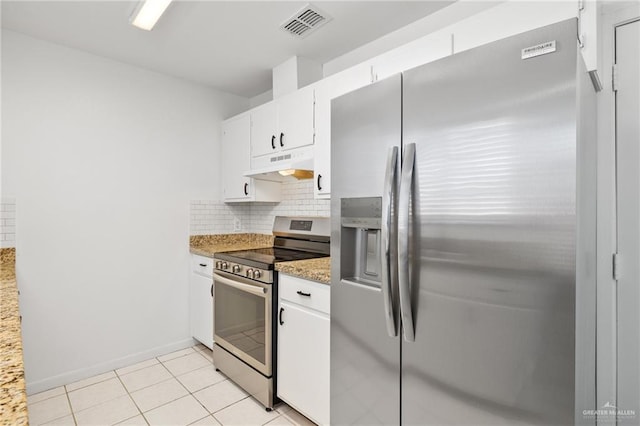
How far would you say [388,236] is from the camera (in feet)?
4.25

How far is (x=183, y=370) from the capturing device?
271 cm

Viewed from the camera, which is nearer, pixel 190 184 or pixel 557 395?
pixel 557 395

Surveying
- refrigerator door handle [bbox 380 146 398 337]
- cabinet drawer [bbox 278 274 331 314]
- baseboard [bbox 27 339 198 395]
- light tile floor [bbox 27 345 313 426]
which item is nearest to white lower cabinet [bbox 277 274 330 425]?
cabinet drawer [bbox 278 274 331 314]

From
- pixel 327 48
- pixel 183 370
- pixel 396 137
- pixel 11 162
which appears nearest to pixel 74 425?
pixel 183 370

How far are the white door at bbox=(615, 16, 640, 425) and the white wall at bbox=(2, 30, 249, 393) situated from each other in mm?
3102

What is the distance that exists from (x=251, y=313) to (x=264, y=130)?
1512 mm

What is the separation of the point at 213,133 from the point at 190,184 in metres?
0.58

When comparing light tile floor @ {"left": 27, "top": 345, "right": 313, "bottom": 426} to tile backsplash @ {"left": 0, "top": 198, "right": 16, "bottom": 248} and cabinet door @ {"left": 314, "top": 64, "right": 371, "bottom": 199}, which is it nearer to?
tile backsplash @ {"left": 0, "top": 198, "right": 16, "bottom": 248}

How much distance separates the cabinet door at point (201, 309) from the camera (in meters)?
2.88

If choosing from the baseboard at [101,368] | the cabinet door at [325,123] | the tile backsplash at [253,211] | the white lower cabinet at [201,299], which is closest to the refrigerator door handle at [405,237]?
the cabinet door at [325,123]

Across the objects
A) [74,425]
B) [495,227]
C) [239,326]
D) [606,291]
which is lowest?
[74,425]

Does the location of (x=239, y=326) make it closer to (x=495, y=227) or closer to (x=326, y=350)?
(x=326, y=350)

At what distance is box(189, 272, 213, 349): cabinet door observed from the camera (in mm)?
2879

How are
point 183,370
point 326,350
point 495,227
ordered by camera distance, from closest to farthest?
point 495,227 < point 326,350 < point 183,370
